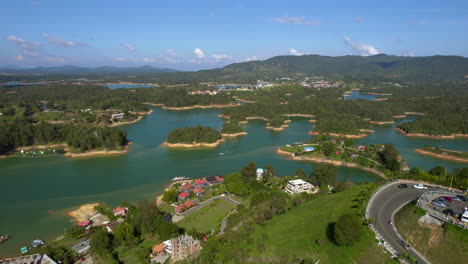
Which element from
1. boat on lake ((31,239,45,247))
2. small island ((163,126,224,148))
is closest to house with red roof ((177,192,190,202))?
boat on lake ((31,239,45,247))

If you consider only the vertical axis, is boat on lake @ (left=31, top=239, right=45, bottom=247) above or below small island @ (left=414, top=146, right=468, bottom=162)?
below

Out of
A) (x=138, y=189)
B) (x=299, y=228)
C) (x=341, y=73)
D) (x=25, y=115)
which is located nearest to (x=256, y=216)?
(x=299, y=228)

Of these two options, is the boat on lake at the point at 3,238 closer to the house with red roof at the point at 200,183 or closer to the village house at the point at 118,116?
the house with red roof at the point at 200,183

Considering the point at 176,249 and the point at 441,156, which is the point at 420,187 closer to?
the point at 176,249

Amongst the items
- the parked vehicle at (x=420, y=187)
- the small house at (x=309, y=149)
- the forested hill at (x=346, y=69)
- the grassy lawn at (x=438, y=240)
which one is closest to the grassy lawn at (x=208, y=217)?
the grassy lawn at (x=438, y=240)

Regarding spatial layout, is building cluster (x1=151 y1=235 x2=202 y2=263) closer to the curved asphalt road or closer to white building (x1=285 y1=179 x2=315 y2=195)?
the curved asphalt road

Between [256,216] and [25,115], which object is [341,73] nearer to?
[25,115]
